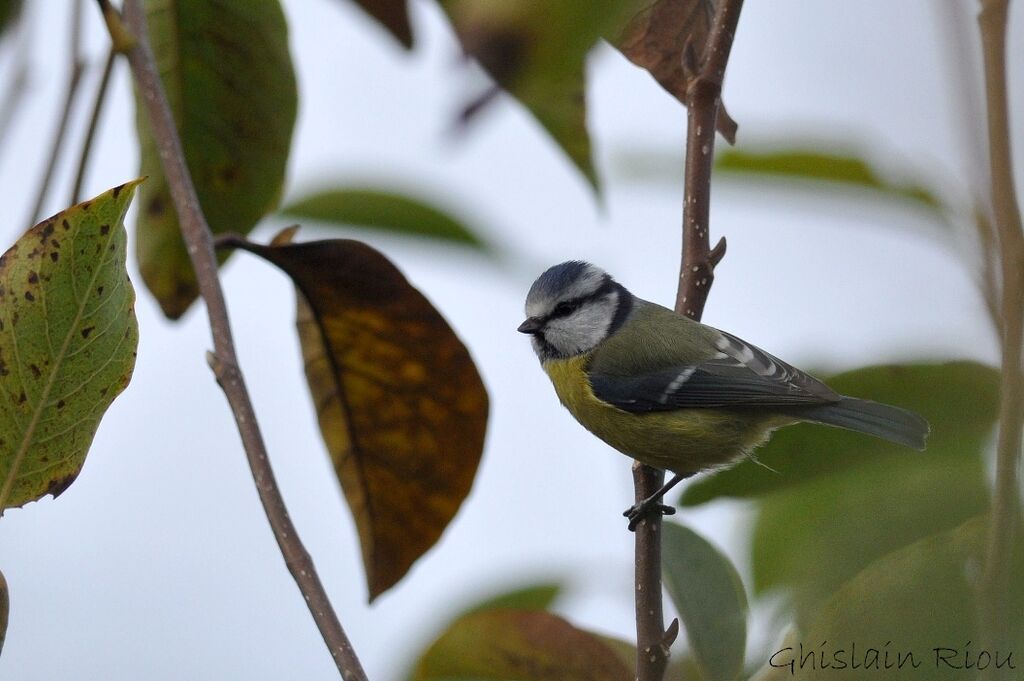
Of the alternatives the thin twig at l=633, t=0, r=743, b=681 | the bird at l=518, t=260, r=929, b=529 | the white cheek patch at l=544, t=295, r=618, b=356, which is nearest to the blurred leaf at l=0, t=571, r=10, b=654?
→ the thin twig at l=633, t=0, r=743, b=681

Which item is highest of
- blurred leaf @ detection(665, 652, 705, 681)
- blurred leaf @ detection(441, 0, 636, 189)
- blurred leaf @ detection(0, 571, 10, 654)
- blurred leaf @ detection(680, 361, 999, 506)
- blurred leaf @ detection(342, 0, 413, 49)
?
blurred leaf @ detection(342, 0, 413, 49)

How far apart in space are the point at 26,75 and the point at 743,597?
37.3 inches

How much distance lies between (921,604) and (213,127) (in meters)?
1.15

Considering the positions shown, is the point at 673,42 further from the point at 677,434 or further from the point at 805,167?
the point at 677,434

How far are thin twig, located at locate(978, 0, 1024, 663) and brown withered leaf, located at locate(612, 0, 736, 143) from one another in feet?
1.62

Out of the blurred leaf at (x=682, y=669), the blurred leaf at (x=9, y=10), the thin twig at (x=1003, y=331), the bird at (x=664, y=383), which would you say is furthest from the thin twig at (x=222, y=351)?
the bird at (x=664, y=383)

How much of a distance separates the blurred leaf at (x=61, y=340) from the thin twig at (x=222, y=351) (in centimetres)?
13

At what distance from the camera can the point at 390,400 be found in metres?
1.32

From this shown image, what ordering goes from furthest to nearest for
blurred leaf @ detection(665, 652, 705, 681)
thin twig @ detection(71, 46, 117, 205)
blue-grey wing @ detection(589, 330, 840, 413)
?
blue-grey wing @ detection(589, 330, 840, 413) → thin twig @ detection(71, 46, 117, 205) → blurred leaf @ detection(665, 652, 705, 681)

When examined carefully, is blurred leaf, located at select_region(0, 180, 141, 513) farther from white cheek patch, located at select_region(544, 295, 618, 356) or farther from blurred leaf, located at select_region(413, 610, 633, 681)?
white cheek patch, located at select_region(544, 295, 618, 356)

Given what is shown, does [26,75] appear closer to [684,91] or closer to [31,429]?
[31,429]

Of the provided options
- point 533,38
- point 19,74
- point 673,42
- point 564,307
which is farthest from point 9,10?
point 564,307

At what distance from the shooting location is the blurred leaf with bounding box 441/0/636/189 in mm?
328

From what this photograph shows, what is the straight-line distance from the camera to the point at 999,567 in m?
0.40
